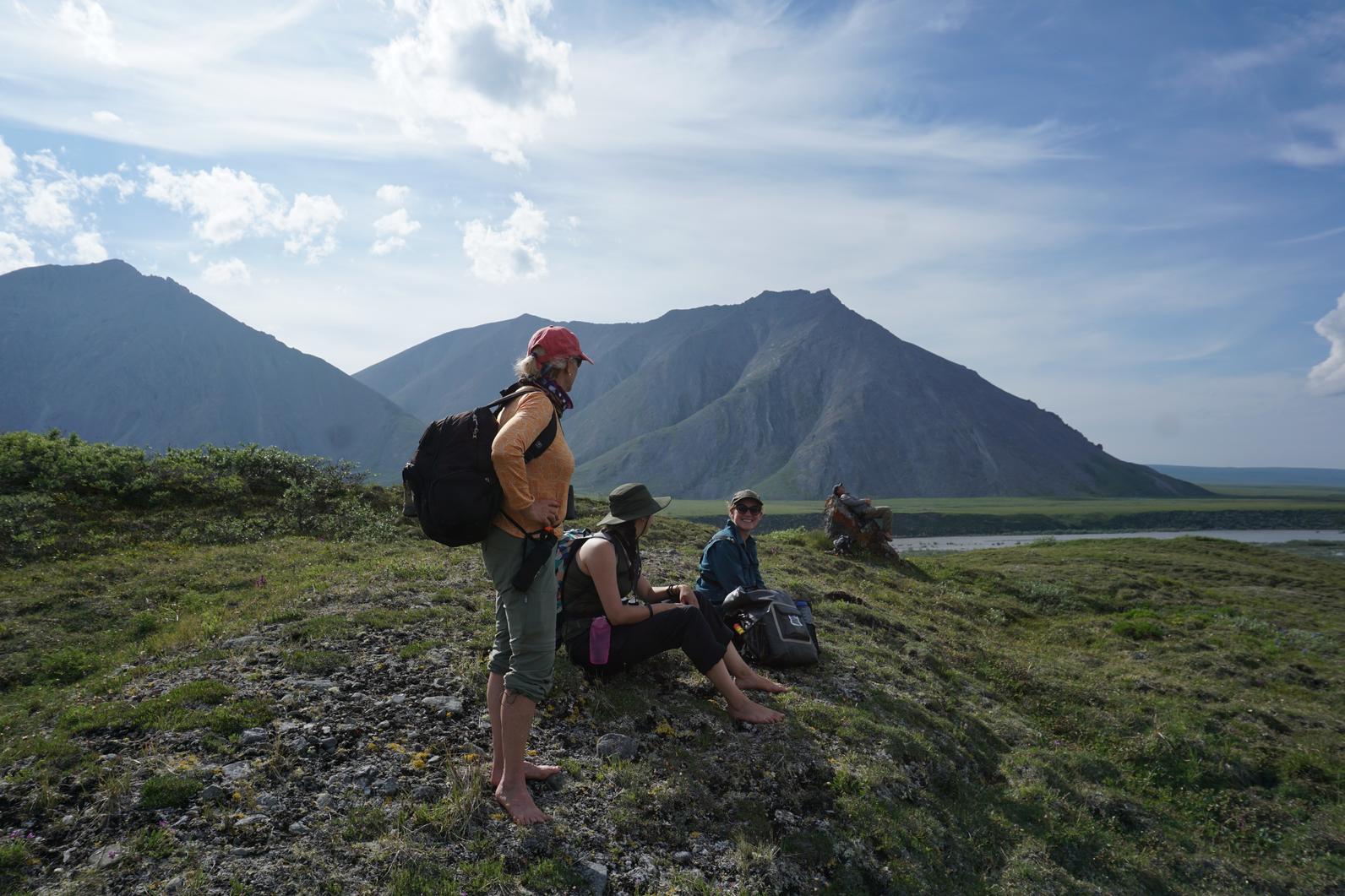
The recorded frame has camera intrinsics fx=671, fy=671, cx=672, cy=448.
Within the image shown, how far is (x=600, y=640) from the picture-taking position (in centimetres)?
740

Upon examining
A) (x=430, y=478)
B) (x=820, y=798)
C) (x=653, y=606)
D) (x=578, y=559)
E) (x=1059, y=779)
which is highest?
(x=430, y=478)

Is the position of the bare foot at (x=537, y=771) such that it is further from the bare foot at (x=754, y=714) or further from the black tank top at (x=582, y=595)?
the bare foot at (x=754, y=714)

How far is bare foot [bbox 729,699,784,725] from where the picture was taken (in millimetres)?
7461

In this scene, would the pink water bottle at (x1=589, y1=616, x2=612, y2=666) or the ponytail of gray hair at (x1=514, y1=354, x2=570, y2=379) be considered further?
the pink water bottle at (x1=589, y1=616, x2=612, y2=666)

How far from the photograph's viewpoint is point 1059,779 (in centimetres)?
873

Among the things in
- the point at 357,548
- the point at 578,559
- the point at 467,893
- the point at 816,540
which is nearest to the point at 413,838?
the point at 467,893

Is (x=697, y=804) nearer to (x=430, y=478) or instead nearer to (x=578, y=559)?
(x=578, y=559)

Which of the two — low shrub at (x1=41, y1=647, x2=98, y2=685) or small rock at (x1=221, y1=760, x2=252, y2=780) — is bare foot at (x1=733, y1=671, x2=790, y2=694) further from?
low shrub at (x1=41, y1=647, x2=98, y2=685)

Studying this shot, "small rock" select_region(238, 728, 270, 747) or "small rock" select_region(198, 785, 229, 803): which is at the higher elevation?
"small rock" select_region(238, 728, 270, 747)

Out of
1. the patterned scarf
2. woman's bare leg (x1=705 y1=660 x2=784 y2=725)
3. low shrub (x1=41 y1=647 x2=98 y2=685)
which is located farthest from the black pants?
low shrub (x1=41 y1=647 x2=98 y2=685)

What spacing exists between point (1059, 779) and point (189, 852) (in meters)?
9.45

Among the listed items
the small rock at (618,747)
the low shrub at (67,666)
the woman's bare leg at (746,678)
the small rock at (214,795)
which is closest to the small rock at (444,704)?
the small rock at (618,747)

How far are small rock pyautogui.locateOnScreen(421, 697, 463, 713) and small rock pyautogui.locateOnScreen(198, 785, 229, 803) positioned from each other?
2046 mm

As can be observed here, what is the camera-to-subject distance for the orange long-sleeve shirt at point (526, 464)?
4770 millimetres
